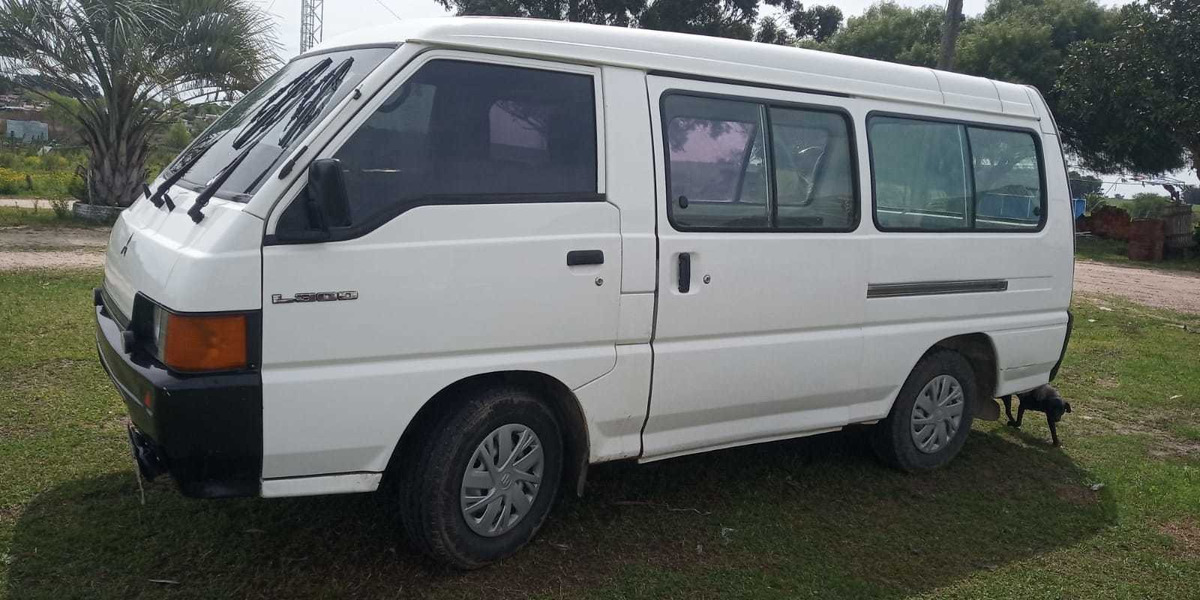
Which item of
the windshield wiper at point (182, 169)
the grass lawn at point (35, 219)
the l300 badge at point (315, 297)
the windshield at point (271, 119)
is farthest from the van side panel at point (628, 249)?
the grass lawn at point (35, 219)

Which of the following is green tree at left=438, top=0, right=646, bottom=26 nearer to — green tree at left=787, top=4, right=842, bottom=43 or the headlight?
green tree at left=787, top=4, right=842, bottom=43

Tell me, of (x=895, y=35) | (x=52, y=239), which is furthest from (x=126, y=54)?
(x=895, y=35)

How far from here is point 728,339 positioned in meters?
4.41

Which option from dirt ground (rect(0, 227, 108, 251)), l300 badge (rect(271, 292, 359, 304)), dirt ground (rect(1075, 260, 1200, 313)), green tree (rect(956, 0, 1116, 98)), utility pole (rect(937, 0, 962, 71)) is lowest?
dirt ground (rect(1075, 260, 1200, 313))

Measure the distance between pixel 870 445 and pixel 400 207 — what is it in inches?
129

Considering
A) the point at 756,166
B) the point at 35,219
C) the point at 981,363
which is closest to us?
the point at 756,166

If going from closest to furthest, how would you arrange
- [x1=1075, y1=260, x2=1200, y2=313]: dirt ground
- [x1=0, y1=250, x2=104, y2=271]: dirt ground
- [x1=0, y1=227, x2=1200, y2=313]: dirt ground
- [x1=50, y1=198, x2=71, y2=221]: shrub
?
[x1=0, y1=250, x2=104, y2=271]: dirt ground
[x1=0, y1=227, x2=1200, y2=313]: dirt ground
[x1=1075, y1=260, x2=1200, y2=313]: dirt ground
[x1=50, y1=198, x2=71, y2=221]: shrub

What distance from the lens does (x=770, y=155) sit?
4.57 metres

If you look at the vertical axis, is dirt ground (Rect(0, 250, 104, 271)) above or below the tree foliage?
below

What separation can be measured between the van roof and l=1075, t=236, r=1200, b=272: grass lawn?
48.2 feet

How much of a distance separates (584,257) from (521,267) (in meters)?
0.28

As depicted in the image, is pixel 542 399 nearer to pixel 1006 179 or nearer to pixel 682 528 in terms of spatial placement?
pixel 682 528

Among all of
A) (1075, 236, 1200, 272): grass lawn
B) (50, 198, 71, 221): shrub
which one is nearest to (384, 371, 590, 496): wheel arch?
(50, 198, 71, 221): shrub

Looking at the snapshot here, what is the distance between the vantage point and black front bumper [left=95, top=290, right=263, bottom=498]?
3213mm
